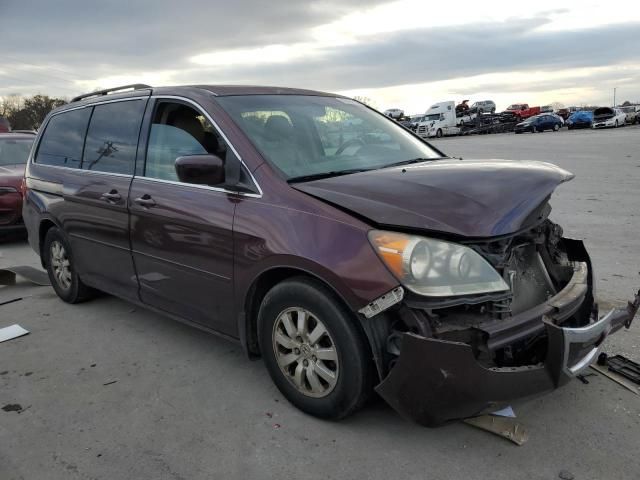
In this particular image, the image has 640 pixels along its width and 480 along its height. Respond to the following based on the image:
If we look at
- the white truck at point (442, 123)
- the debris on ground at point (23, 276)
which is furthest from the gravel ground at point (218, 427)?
the white truck at point (442, 123)

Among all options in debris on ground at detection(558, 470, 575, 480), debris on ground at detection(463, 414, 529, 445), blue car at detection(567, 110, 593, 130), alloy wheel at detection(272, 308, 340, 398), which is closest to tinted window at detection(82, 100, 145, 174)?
alloy wheel at detection(272, 308, 340, 398)

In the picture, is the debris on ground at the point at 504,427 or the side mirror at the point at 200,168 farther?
the side mirror at the point at 200,168

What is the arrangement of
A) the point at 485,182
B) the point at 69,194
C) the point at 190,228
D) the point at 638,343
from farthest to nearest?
the point at 69,194 < the point at 638,343 < the point at 190,228 < the point at 485,182

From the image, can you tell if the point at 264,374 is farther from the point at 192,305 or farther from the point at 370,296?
the point at 370,296

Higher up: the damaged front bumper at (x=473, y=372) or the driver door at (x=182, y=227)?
the driver door at (x=182, y=227)

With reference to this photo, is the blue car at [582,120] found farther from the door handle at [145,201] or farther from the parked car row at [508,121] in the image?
the door handle at [145,201]

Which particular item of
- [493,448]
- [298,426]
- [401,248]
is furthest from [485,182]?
[298,426]

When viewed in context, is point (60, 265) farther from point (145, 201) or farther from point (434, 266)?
point (434, 266)

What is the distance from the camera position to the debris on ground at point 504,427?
8.83ft

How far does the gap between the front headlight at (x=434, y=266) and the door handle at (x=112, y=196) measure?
221 centimetres

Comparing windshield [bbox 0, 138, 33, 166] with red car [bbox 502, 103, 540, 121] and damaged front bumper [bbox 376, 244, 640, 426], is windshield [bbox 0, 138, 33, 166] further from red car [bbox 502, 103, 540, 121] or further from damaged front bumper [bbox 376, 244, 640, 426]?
red car [bbox 502, 103, 540, 121]

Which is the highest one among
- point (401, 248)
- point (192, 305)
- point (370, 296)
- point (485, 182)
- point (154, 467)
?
point (485, 182)

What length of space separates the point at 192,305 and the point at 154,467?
3.62 feet

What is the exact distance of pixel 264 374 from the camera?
352 centimetres
